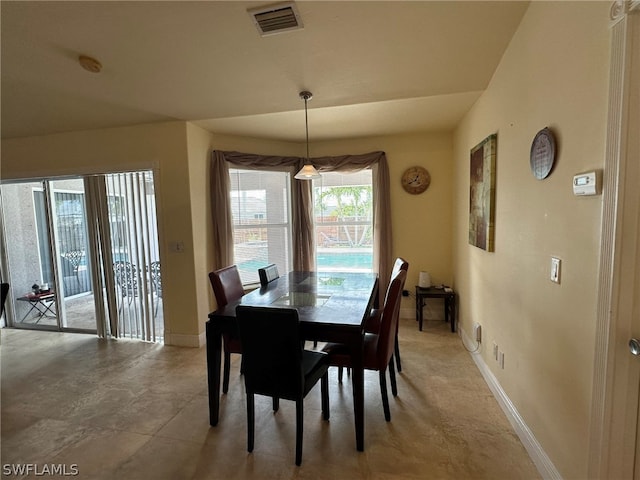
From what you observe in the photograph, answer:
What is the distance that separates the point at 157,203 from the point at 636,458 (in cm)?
378

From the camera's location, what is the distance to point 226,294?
2.45 m

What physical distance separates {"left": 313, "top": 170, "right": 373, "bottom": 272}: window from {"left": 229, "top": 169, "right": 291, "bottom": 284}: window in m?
0.44

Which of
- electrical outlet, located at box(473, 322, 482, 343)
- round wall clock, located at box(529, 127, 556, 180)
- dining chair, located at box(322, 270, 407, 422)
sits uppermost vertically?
round wall clock, located at box(529, 127, 556, 180)

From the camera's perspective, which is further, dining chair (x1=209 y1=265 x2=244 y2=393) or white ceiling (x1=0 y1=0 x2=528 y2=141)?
dining chair (x1=209 y1=265 x2=244 y2=393)

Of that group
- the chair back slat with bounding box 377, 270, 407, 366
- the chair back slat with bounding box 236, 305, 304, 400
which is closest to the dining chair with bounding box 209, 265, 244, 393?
the chair back slat with bounding box 236, 305, 304, 400

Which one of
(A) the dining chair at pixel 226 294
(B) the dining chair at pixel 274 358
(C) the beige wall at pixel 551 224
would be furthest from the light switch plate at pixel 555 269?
(A) the dining chair at pixel 226 294

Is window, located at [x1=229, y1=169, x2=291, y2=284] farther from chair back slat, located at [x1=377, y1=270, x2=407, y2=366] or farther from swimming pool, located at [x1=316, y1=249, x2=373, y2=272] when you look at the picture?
chair back slat, located at [x1=377, y1=270, x2=407, y2=366]

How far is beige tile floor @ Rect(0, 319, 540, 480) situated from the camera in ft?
5.42

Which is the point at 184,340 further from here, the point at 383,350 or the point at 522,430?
the point at 522,430

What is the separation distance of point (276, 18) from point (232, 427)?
2481 millimetres

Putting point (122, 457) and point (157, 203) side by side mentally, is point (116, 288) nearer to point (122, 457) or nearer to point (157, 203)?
point (157, 203)

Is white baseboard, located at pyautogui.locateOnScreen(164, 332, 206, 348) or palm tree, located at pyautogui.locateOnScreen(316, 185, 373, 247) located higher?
palm tree, located at pyautogui.locateOnScreen(316, 185, 373, 247)

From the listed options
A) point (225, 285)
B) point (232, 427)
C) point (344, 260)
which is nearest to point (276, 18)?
point (225, 285)

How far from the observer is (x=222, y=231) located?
3539 millimetres
